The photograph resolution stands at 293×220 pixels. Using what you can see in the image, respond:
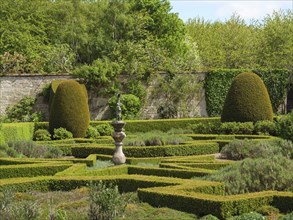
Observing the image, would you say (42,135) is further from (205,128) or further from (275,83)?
(275,83)

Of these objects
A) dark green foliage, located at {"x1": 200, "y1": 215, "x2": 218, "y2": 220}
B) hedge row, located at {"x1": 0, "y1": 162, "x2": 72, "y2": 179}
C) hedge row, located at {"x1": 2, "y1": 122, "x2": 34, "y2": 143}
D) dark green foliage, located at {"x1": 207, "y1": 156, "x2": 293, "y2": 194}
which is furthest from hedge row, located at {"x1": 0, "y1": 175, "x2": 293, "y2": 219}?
hedge row, located at {"x1": 2, "y1": 122, "x2": 34, "y2": 143}

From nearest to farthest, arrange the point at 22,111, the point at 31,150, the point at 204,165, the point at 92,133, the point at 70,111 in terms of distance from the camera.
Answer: the point at 204,165
the point at 31,150
the point at 70,111
the point at 92,133
the point at 22,111

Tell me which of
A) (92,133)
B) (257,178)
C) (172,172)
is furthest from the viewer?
(92,133)

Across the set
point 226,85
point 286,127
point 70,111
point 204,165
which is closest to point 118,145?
point 204,165

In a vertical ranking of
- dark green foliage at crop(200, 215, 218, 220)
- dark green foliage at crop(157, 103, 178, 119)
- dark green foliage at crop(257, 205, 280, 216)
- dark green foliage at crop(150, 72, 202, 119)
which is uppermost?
dark green foliage at crop(150, 72, 202, 119)

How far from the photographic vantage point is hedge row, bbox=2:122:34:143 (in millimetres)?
20641

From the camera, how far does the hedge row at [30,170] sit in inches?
567

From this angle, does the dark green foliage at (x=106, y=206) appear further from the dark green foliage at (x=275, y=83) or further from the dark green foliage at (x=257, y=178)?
the dark green foliage at (x=275, y=83)

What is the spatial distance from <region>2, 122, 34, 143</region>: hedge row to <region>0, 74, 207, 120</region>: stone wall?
17.2 feet

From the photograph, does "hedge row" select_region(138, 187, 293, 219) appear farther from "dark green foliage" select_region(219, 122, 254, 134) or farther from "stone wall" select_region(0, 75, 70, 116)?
"stone wall" select_region(0, 75, 70, 116)

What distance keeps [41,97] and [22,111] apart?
1145 mm

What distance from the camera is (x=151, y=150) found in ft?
61.8

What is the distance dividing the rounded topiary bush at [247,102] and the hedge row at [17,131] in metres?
7.38

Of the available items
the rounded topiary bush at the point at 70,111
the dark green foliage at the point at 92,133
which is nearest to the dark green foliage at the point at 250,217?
the rounded topiary bush at the point at 70,111
